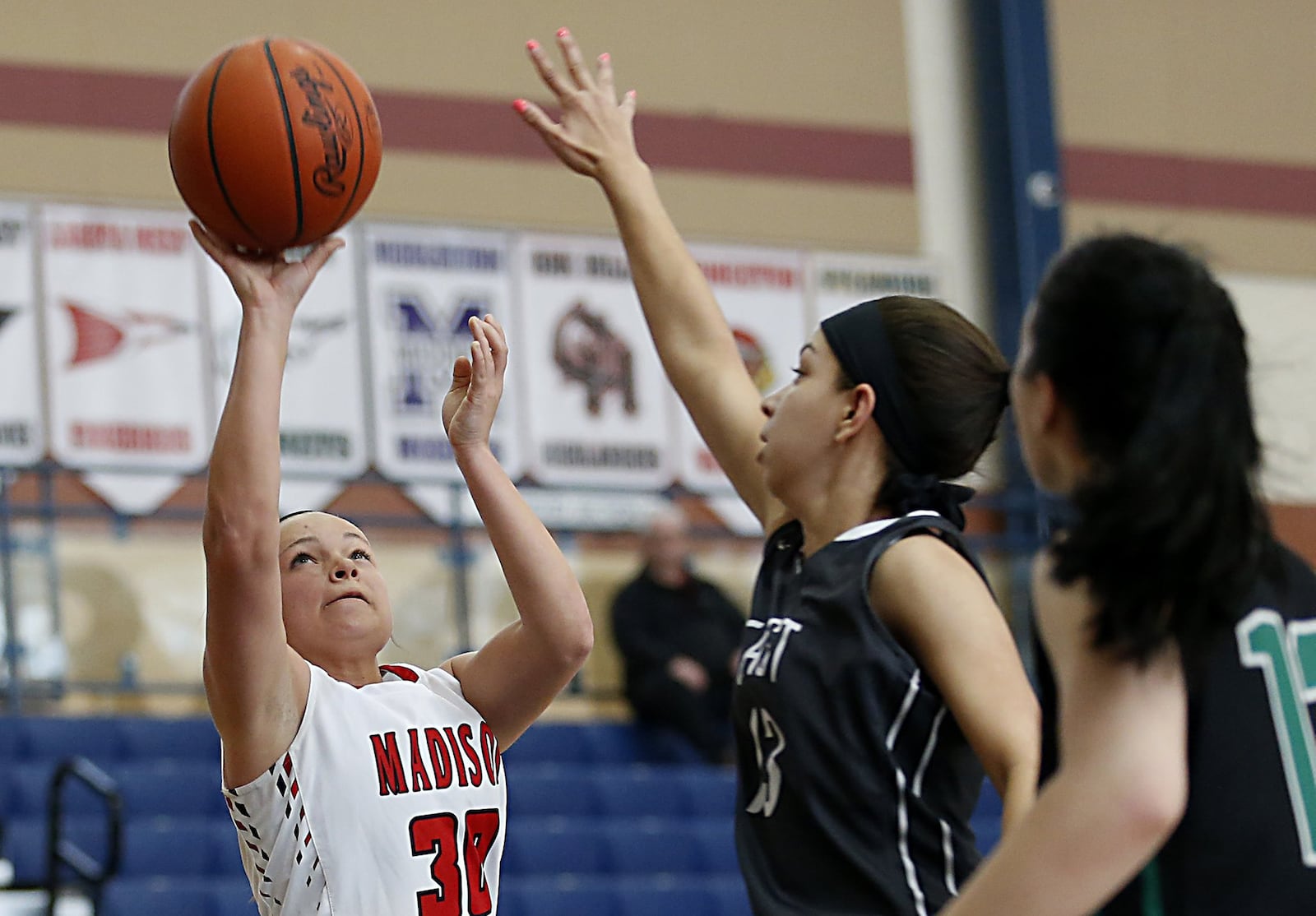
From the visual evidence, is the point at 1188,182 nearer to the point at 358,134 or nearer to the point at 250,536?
the point at 358,134

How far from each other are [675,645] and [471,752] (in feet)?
17.5

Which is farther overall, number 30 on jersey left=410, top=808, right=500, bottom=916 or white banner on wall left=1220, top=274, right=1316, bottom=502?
white banner on wall left=1220, top=274, right=1316, bottom=502

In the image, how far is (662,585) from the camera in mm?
8148

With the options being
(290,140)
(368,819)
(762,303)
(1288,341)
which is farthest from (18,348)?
(1288,341)

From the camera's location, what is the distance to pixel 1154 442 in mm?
1589

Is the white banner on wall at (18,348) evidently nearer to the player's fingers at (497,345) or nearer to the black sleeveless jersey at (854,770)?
the player's fingers at (497,345)

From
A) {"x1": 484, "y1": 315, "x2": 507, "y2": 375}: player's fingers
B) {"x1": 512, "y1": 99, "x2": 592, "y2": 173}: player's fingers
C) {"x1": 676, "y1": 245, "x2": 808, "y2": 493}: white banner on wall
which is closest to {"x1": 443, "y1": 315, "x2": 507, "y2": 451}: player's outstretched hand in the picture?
{"x1": 484, "y1": 315, "x2": 507, "y2": 375}: player's fingers

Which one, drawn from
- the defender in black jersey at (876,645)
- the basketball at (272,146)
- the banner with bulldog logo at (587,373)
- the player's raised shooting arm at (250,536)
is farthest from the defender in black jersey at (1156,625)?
the banner with bulldog logo at (587,373)

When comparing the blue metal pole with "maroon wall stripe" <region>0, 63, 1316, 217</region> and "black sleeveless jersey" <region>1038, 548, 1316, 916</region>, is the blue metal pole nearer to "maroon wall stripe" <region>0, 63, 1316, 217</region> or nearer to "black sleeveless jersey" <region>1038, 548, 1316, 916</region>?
"maroon wall stripe" <region>0, 63, 1316, 217</region>

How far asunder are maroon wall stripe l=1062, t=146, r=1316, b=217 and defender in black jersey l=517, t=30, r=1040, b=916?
9.07 metres

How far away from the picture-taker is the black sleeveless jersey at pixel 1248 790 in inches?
66.8

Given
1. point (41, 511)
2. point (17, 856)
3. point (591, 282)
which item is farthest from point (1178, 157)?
point (17, 856)

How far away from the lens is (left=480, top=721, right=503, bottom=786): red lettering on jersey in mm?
2705

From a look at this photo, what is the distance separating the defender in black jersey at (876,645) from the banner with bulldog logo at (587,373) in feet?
22.3
